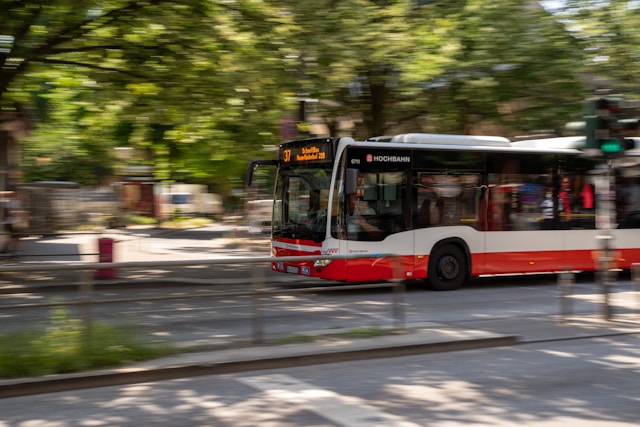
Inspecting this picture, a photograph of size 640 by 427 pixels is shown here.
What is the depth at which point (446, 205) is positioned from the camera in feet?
50.2

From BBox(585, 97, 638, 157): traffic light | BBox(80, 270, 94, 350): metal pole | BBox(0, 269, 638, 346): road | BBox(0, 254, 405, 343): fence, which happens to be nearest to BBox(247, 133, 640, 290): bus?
BBox(585, 97, 638, 157): traffic light

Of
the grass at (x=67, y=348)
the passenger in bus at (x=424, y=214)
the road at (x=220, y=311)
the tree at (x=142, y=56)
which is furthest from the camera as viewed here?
the passenger in bus at (x=424, y=214)

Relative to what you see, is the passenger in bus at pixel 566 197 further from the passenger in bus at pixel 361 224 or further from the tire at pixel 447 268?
the passenger in bus at pixel 361 224

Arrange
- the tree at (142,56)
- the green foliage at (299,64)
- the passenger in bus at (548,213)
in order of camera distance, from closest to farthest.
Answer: the tree at (142,56), the green foliage at (299,64), the passenger in bus at (548,213)

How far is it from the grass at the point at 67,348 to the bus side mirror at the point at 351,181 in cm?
690

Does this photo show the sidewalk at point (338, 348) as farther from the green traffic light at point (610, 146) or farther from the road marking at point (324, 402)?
the green traffic light at point (610, 146)

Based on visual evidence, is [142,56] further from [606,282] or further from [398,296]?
[606,282]

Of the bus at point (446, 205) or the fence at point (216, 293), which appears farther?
the bus at point (446, 205)

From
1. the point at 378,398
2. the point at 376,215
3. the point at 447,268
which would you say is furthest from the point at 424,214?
the point at 378,398

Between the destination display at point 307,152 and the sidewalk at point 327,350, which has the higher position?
the destination display at point 307,152

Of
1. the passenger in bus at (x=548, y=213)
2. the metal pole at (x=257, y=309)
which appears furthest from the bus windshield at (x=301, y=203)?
the metal pole at (x=257, y=309)

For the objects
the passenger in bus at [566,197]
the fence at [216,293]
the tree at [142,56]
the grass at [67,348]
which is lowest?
the grass at [67,348]

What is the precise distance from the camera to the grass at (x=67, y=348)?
6801mm

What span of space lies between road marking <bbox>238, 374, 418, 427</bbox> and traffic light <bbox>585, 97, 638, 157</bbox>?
5.91 meters
